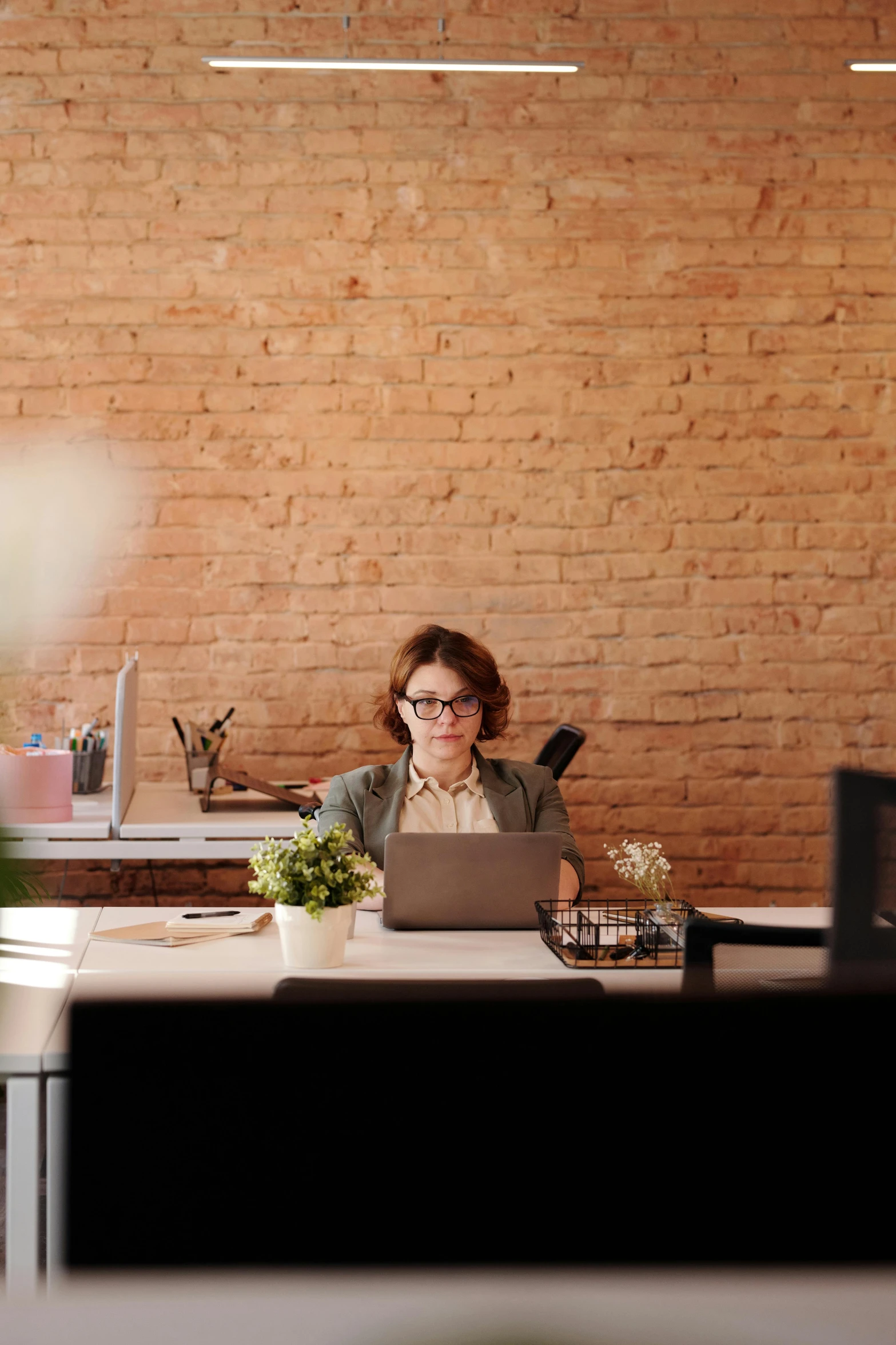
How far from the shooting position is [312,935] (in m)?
1.98

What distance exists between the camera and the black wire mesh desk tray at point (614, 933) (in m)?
2.06

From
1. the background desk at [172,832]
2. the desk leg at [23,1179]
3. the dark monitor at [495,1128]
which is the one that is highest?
the dark monitor at [495,1128]

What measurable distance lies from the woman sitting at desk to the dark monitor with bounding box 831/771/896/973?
936 mm

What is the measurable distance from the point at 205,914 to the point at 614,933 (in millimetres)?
788

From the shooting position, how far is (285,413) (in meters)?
4.05

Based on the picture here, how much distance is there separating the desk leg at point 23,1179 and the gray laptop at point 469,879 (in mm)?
787

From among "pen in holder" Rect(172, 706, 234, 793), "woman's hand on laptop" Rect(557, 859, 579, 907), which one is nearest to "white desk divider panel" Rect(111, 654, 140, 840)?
"pen in holder" Rect(172, 706, 234, 793)

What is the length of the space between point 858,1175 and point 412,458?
3.66 meters

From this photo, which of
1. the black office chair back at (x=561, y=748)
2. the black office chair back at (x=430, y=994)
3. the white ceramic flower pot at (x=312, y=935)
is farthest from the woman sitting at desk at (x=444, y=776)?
the black office chair back at (x=430, y=994)

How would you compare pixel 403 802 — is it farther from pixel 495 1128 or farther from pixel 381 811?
pixel 495 1128

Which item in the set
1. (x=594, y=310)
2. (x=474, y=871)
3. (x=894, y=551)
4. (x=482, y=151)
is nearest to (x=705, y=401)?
(x=594, y=310)

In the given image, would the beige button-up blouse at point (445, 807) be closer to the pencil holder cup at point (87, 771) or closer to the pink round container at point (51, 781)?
the pink round container at point (51, 781)

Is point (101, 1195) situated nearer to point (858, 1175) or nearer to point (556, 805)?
point (858, 1175)

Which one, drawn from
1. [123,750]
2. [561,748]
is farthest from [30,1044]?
[561,748]
